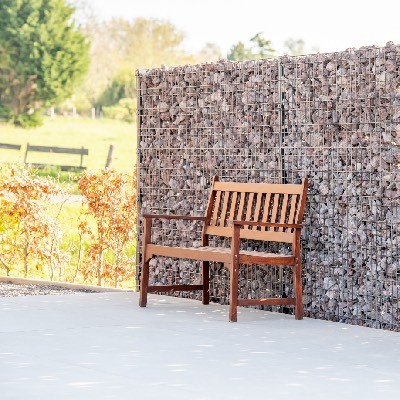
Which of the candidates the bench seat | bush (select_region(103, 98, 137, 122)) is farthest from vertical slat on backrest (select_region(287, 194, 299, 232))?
bush (select_region(103, 98, 137, 122))

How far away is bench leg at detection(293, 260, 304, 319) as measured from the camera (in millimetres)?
7895

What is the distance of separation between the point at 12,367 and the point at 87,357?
51 centimetres

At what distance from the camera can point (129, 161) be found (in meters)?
29.2

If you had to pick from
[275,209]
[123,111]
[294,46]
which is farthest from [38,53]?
[275,209]

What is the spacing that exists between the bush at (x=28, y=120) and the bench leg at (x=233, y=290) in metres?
26.7

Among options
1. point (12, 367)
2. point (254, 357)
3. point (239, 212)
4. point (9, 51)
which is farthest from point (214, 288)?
point (9, 51)

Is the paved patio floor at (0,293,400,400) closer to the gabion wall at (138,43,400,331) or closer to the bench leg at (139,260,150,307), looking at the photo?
A: the bench leg at (139,260,150,307)

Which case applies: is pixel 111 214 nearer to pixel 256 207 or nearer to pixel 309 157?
pixel 256 207

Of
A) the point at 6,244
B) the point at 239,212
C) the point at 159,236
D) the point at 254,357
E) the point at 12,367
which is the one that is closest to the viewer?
the point at 12,367

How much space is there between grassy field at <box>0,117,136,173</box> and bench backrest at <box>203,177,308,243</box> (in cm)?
1946

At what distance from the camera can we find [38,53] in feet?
117

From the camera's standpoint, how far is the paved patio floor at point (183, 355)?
536 centimetres

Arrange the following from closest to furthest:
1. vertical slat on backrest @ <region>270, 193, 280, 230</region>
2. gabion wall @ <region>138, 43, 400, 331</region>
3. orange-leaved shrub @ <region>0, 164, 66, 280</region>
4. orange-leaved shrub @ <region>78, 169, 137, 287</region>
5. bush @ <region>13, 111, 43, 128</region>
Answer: gabion wall @ <region>138, 43, 400, 331</region>, vertical slat on backrest @ <region>270, 193, 280, 230</region>, orange-leaved shrub @ <region>78, 169, 137, 287</region>, orange-leaved shrub @ <region>0, 164, 66, 280</region>, bush @ <region>13, 111, 43, 128</region>

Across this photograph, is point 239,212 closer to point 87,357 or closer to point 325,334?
point 325,334
